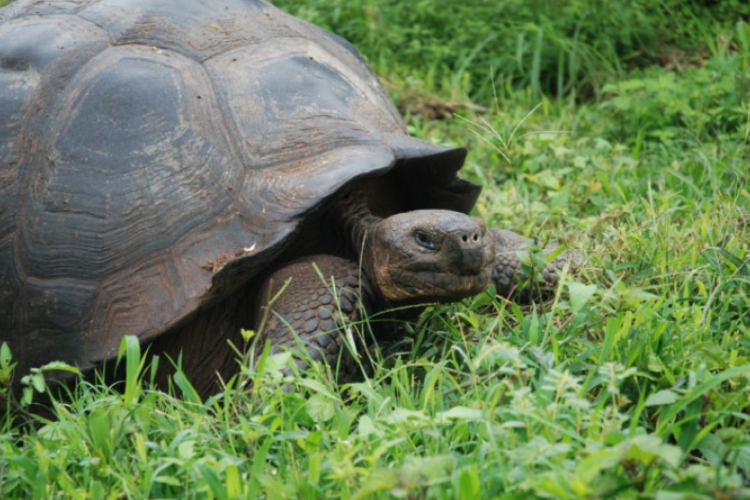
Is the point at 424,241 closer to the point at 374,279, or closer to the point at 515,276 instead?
the point at 374,279

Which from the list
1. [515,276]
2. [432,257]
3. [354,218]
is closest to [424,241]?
[432,257]

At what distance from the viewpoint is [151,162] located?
347 cm

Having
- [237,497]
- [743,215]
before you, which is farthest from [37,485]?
[743,215]

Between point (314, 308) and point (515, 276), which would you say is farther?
point (515, 276)

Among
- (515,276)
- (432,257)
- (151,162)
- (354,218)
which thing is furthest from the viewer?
(515,276)

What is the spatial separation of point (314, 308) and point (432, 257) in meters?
0.43

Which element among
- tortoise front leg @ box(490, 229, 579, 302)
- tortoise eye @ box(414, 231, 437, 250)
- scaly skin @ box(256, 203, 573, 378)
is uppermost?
tortoise eye @ box(414, 231, 437, 250)

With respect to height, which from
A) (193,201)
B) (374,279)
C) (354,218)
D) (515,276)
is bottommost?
(515,276)

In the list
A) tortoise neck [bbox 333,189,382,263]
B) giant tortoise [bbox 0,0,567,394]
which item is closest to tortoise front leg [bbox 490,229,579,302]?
giant tortoise [bbox 0,0,567,394]

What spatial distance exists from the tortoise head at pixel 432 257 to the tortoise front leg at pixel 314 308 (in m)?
0.13

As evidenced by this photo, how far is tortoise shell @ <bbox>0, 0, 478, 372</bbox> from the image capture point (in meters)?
3.37

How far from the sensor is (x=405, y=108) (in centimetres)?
662

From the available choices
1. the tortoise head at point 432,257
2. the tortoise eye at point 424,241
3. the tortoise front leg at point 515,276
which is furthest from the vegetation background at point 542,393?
the tortoise eye at point 424,241

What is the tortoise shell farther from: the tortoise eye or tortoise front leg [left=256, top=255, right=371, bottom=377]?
the tortoise eye
